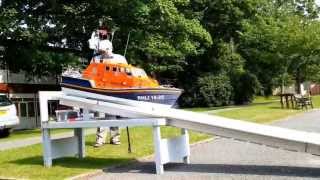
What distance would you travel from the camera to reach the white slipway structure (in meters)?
11.9

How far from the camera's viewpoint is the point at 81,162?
14523 mm

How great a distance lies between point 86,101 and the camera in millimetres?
13891

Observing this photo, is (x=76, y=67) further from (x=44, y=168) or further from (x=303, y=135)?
(x=303, y=135)

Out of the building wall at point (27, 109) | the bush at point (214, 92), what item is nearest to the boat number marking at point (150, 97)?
the building wall at point (27, 109)

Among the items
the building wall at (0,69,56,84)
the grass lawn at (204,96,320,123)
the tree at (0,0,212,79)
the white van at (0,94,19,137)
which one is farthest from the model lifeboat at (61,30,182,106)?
the building wall at (0,69,56,84)

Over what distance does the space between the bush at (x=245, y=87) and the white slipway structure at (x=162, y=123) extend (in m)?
40.4

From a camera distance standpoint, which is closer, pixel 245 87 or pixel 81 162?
pixel 81 162

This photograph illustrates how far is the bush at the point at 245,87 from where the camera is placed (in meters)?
54.8

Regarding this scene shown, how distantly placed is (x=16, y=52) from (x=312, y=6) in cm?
3474

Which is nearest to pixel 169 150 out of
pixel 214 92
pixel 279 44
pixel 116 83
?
pixel 116 83

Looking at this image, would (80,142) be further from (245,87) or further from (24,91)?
(245,87)

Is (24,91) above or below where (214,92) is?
above

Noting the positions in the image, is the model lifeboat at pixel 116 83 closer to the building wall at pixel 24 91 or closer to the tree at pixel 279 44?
the building wall at pixel 24 91

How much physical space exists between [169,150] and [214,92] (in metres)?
38.9
